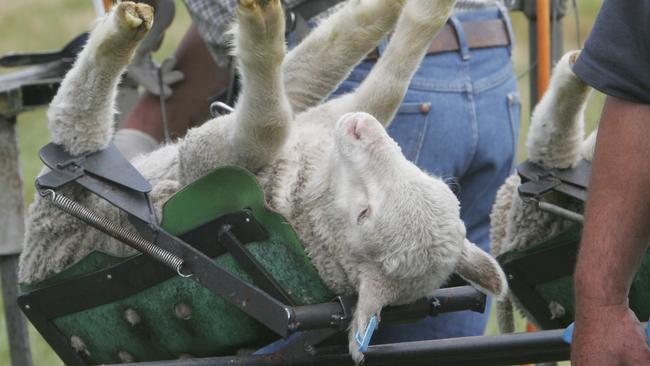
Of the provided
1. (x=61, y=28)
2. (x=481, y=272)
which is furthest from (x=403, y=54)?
(x=61, y=28)

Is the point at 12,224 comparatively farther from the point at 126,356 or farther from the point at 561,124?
the point at 561,124

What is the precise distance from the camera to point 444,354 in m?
2.56

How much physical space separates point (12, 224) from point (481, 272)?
1425 millimetres

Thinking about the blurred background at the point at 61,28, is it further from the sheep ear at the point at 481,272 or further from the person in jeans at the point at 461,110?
the sheep ear at the point at 481,272

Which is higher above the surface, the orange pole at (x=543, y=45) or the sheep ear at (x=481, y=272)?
the sheep ear at (x=481, y=272)

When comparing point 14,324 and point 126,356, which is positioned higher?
point 126,356

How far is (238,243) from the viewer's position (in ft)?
7.97

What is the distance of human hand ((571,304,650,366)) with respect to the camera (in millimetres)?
2203

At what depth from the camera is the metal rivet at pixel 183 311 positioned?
8.37 feet

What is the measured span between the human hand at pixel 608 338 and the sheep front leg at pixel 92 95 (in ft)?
3.62

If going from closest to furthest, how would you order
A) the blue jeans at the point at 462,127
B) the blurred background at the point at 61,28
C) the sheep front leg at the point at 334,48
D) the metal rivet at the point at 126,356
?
the metal rivet at the point at 126,356 → the sheep front leg at the point at 334,48 → the blue jeans at the point at 462,127 → the blurred background at the point at 61,28

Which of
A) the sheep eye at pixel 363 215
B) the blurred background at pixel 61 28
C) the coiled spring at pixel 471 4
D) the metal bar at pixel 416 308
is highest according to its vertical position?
the sheep eye at pixel 363 215

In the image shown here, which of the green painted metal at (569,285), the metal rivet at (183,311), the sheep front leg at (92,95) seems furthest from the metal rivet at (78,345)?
the green painted metal at (569,285)

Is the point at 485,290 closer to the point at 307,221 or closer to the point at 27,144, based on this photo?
the point at 307,221
